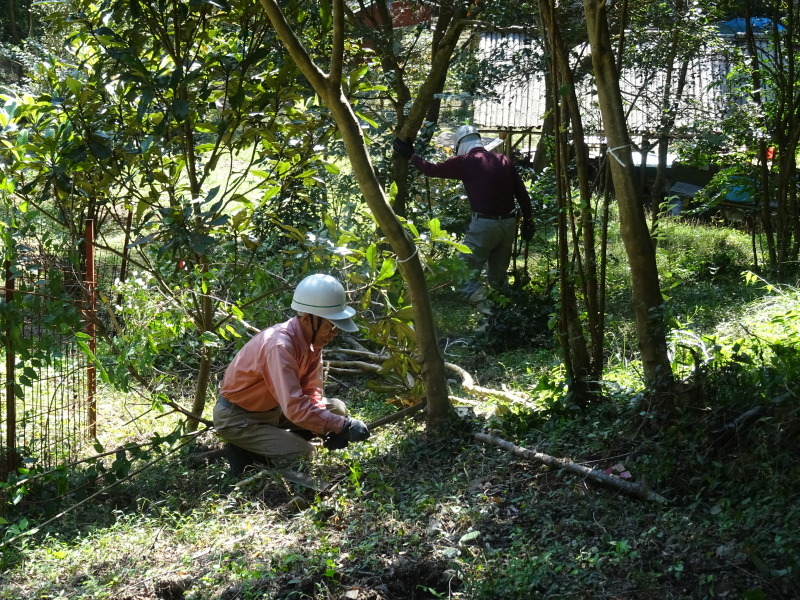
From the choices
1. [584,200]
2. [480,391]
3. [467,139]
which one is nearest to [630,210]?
[584,200]

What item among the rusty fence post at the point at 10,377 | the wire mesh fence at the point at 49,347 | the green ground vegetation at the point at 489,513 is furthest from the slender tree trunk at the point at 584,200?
the rusty fence post at the point at 10,377

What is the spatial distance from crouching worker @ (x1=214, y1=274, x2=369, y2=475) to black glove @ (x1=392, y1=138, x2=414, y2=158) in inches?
140

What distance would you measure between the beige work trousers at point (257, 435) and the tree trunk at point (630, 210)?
6.99 ft

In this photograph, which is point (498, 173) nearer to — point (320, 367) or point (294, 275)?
point (294, 275)

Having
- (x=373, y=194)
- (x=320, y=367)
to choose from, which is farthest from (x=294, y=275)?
(x=373, y=194)

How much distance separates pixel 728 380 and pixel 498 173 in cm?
466

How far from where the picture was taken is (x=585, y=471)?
395 cm

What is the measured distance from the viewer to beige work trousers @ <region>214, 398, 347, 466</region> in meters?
5.00

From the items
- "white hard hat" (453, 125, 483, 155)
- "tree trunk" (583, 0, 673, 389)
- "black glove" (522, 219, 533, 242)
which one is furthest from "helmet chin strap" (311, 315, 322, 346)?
"white hard hat" (453, 125, 483, 155)

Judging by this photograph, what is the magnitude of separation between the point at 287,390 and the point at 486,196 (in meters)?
4.24

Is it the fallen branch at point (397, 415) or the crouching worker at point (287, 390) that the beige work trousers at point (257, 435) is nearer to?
the crouching worker at point (287, 390)

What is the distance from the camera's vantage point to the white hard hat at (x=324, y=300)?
481 cm

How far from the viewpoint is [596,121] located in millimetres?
7777

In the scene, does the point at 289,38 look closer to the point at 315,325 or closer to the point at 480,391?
the point at 315,325
